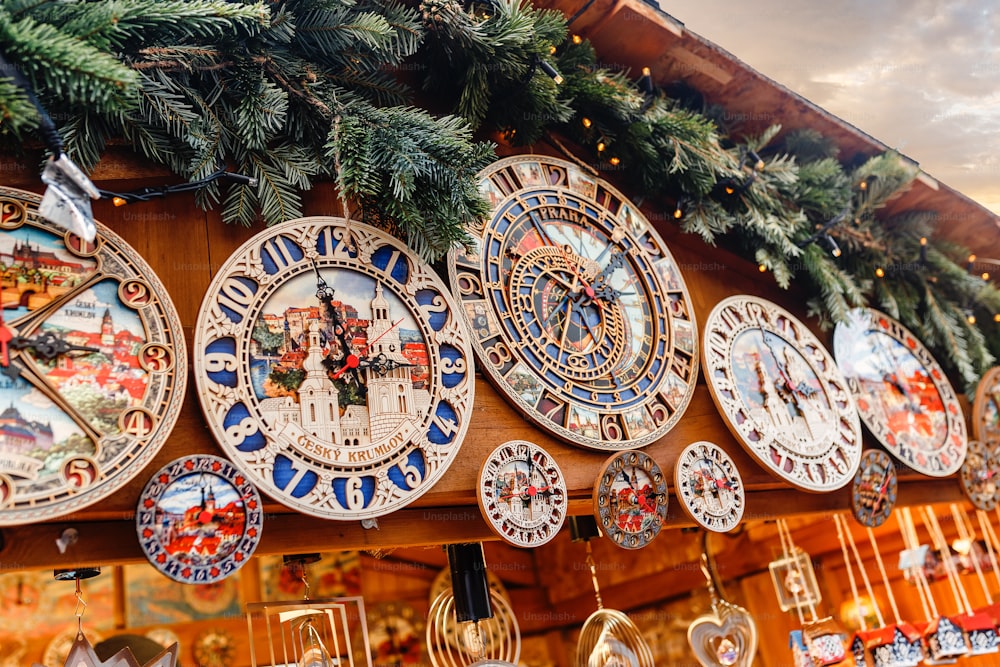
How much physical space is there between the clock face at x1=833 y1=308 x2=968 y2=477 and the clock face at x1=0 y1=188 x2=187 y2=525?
1.91 meters

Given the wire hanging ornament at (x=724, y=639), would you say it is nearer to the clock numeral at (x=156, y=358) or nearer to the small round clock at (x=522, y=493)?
the small round clock at (x=522, y=493)

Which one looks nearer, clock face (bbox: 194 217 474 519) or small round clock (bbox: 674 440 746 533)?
clock face (bbox: 194 217 474 519)

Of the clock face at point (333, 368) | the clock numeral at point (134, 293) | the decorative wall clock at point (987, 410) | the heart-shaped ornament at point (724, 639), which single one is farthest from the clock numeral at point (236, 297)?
the decorative wall clock at point (987, 410)

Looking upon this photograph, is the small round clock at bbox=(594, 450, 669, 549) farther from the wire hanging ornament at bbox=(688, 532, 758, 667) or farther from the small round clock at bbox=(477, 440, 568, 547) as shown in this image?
the wire hanging ornament at bbox=(688, 532, 758, 667)

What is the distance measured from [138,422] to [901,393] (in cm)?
218

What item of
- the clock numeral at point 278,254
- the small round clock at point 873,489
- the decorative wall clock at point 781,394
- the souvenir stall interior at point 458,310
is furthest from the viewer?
the small round clock at point 873,489

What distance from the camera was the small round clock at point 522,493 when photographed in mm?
1709

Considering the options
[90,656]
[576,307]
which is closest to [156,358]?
[90,656]

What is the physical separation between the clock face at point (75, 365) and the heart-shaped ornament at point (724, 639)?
1.64 metres

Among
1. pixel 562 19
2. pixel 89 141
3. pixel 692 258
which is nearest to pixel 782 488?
pixel 692 258

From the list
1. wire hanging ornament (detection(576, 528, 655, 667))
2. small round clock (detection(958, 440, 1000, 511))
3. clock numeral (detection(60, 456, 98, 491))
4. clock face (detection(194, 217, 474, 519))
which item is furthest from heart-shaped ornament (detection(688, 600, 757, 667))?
clock numeral (detection(60, 456, 98, 491))

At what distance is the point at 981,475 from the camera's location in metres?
2.72

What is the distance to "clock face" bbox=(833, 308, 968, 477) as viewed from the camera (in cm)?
256

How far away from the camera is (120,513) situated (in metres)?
1.39
